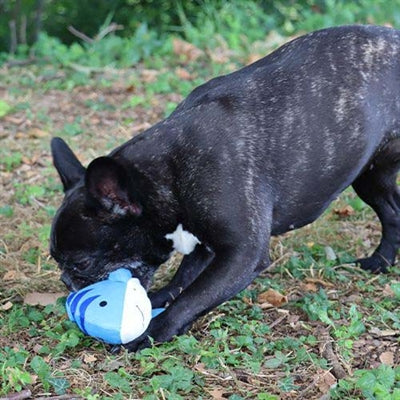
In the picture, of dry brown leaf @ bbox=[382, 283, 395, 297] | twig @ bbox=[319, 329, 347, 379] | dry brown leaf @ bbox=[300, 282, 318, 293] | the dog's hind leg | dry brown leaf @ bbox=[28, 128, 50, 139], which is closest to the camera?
twig @ bbox=[319, 329, 347, 379]

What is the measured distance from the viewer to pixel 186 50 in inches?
353

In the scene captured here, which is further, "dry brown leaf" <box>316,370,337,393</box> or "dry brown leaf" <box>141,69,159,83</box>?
"dry brown leaf" <box>141,69,159,83</box>

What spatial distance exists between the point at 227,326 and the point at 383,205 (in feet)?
Result: 4.69

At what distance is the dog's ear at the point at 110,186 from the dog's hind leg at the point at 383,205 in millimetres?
1555

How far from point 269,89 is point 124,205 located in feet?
3.18

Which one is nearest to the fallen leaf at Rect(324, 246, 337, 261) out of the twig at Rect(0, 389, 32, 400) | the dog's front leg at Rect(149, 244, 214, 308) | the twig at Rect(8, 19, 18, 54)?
the dog's front leg at Rect(149, 244, 214, 308)

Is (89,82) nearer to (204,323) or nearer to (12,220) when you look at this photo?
(12,220)

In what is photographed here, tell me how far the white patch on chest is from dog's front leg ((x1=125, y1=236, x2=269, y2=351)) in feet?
0.64

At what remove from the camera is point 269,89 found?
4.50 m

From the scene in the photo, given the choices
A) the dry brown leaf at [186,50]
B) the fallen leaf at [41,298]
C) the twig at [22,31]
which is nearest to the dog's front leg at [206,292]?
the fallen leaf at [41,298]

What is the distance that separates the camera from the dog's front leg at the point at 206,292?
13.7 feet

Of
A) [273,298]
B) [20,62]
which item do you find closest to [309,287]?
Result: [273,298]

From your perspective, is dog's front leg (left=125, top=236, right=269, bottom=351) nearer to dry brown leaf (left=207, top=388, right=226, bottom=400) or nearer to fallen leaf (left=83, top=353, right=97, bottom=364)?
fallen leaf (left=83, top=353, right=97, bottom=364)

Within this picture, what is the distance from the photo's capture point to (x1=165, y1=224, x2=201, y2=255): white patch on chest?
435 cm
